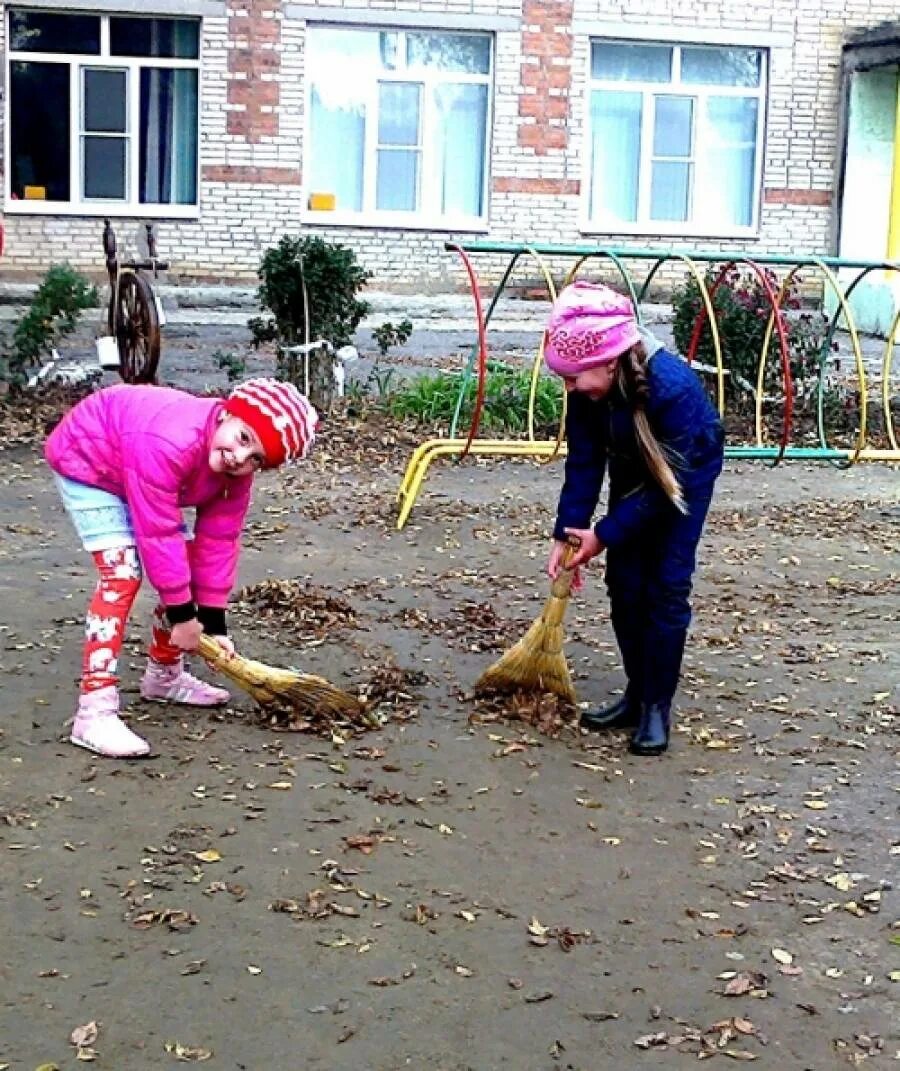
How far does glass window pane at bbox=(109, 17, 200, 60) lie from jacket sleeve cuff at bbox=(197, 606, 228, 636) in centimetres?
1406

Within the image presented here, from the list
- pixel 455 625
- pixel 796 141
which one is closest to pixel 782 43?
pixel 796 141

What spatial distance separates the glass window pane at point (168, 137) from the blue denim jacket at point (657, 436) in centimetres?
1405

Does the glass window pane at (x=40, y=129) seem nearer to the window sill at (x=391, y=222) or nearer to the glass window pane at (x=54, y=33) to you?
the glass window pane at (x=54, y=33)

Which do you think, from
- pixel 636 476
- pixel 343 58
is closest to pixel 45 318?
pixel 636 476

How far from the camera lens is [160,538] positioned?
434 cm

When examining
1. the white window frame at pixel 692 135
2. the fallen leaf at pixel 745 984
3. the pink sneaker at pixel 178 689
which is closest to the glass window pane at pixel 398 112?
the white window frame at pixel 692 135

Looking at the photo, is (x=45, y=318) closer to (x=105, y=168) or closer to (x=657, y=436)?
(x=657, y=436)

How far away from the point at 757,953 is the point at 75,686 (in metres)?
2.43

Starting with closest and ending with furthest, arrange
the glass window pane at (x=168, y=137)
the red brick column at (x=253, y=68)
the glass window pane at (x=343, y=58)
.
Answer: the red brick column at (x=253, y=68)
the glass window pane at (x=168, y=137)
the glass window pane at (x=343, y=58)

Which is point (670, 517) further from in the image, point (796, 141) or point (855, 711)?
point (796, 141)

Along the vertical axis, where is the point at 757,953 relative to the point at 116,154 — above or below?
below

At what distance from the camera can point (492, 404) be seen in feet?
33.9

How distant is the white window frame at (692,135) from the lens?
18672 mm

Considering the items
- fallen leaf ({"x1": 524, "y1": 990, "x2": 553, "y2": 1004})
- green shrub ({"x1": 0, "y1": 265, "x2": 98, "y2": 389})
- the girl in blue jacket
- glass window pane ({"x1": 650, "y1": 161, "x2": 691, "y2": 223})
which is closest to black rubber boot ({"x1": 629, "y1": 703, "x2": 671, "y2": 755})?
the girl in blue jacket
